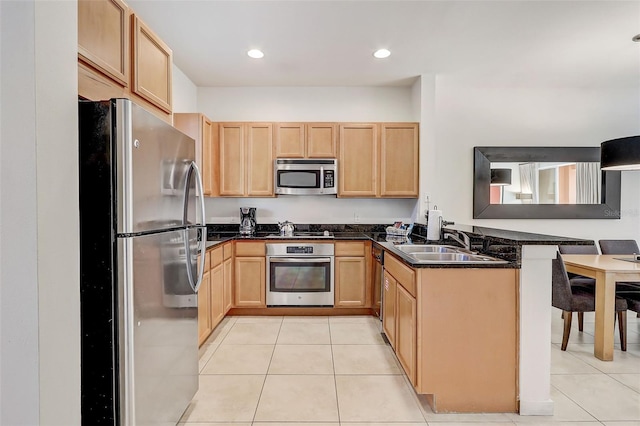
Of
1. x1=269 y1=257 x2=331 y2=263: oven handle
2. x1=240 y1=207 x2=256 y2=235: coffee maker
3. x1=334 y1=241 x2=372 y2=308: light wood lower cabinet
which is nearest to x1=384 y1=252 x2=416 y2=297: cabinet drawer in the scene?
x1=334 y1=241 x2=372 y2=308: light wood lower cabinet

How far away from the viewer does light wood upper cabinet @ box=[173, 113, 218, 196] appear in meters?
3.55

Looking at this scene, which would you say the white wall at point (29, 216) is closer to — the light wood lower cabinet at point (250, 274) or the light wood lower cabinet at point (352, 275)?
the light wood lower cabinet at point (250, 274)

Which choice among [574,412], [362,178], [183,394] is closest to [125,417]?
[183,394]

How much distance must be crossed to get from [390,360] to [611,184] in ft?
12.8

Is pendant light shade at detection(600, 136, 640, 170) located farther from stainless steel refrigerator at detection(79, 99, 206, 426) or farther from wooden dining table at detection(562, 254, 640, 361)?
stainless steel refrigerator at detection(79, 99, 206, 426)

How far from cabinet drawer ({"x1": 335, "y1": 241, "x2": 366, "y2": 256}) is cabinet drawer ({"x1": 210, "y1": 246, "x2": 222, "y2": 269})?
130 cm

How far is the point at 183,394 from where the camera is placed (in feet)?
6.15

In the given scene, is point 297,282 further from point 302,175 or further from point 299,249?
point 302,175

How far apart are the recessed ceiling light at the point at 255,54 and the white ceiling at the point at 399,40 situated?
0.06m

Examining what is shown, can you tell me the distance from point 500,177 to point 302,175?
259cm

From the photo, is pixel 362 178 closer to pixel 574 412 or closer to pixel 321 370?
pixel 321 370

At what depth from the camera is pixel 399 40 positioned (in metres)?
3.03

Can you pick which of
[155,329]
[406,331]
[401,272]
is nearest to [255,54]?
[401,272]

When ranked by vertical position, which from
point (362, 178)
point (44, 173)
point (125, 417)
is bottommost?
point (125, 417)
